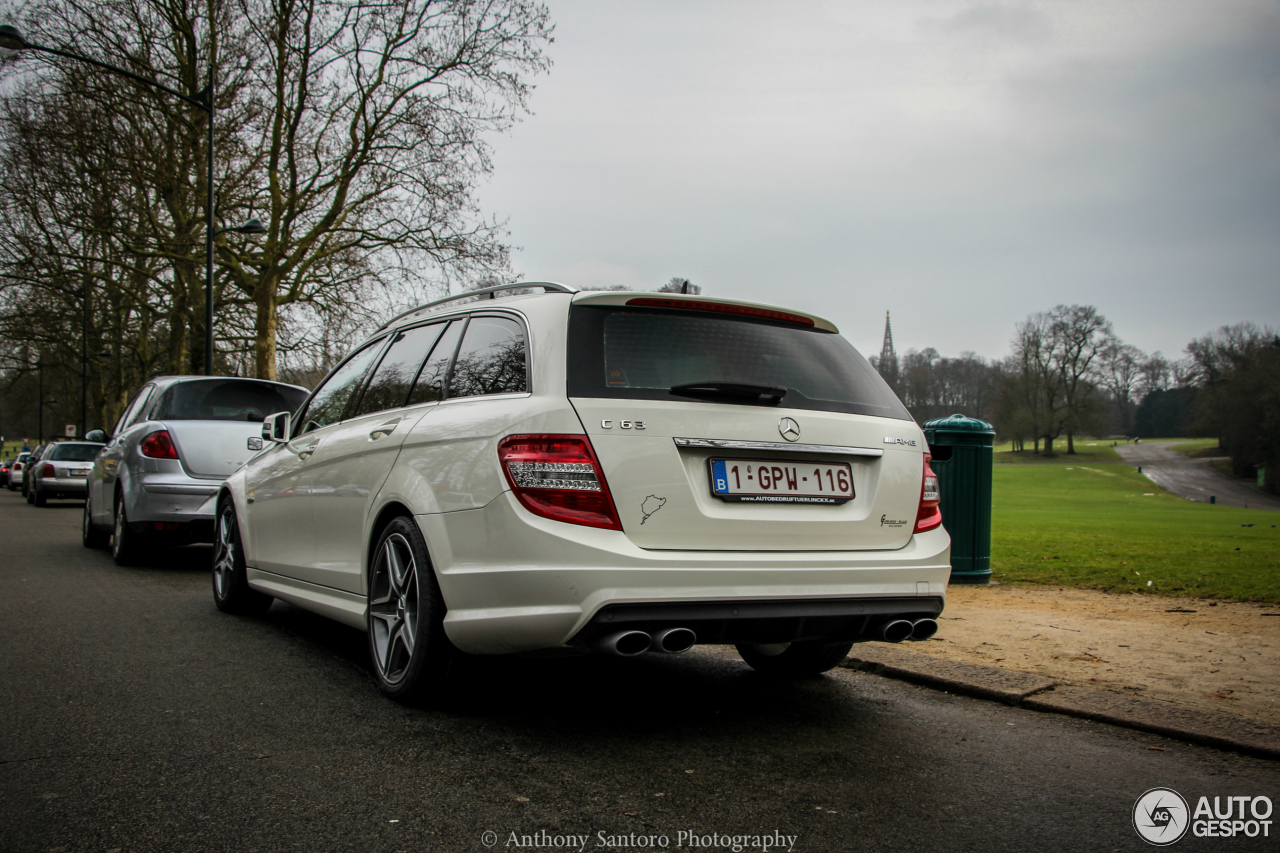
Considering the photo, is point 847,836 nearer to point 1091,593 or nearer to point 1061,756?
point 1061,756

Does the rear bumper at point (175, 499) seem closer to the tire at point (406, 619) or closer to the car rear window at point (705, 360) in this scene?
the tire at point (406, 619)

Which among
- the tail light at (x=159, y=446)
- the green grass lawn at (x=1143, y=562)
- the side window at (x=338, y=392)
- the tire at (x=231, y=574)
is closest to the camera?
the side window at (x=338, y=392)

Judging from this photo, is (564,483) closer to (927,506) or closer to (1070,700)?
(927,506)

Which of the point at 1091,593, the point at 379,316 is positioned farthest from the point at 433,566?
the point at 379,316

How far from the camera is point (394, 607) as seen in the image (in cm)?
435

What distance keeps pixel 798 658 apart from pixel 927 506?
3.76ft

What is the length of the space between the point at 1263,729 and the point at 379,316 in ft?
87.5

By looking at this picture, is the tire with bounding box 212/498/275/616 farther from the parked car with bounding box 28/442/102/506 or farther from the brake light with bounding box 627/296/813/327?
the parked car with bounding box 28/442/102/506

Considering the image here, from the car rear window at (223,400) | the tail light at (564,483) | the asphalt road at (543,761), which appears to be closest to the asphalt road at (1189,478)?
the car rear window at (223,400)

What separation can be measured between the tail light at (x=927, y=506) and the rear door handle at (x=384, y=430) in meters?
2.25

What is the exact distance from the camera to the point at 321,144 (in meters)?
27.4

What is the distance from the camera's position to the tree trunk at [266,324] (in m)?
26.9

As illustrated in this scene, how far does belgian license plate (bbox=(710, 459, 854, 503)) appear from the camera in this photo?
3672mm

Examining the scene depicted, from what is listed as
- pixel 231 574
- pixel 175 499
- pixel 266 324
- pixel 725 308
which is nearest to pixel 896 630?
pixel 725 308
